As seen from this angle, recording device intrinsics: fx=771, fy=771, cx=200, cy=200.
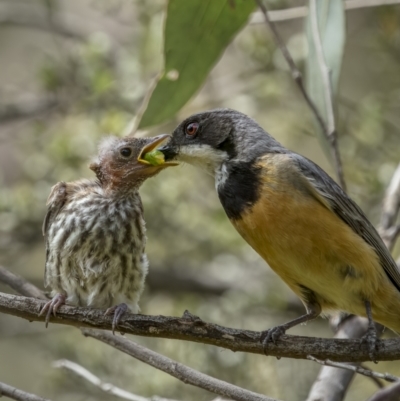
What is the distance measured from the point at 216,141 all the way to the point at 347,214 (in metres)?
0.74

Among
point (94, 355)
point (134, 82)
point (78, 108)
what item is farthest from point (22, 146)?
point (94, 355)

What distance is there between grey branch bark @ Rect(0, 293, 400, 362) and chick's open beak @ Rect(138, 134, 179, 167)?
3.62 ft

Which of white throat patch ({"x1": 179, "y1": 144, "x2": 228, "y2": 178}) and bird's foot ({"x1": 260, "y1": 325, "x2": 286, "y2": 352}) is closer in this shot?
bird's foot ({"x1": 260, "y1": 325, "x2": 286, "y2": 352})

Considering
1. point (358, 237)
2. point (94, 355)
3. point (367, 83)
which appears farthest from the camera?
point (367, 83)

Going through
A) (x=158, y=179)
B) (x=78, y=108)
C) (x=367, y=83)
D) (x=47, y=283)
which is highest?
(x=367, y=83)

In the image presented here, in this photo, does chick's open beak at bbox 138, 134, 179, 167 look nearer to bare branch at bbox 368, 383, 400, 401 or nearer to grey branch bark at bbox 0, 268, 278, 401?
grey branch bark at bbox 0, 268, 278, 401

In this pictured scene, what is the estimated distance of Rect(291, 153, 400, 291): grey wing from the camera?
3.65m

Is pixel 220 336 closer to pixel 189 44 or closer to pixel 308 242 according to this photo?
pixel 308 242

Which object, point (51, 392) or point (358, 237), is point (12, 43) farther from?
point (358, 237)

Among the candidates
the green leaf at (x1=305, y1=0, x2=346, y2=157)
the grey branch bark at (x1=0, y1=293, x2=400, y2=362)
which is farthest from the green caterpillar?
the grey branch bark at (x1=0, y1=293, x2=400, y2=362)

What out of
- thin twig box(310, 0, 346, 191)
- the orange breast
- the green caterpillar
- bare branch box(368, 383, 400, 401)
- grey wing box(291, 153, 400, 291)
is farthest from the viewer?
the green caterpillar

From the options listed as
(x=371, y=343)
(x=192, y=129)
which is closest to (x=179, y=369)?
(x=371, y=343)

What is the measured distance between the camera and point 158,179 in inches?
261

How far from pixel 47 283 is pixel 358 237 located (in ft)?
5.47
